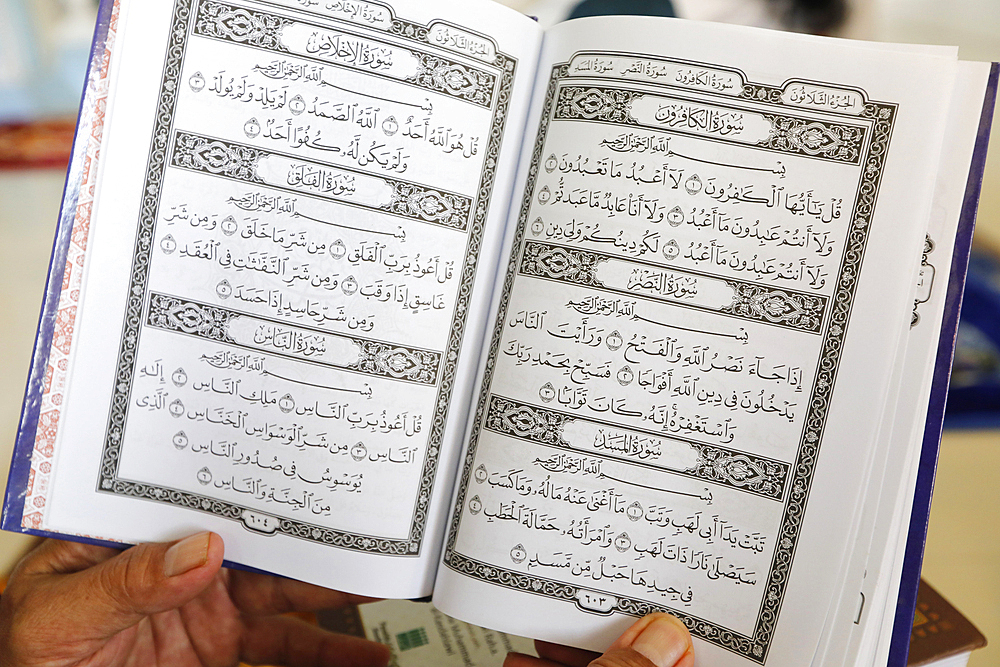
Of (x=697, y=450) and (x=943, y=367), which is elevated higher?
(x=943, y=367)

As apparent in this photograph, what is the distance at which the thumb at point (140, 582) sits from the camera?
2.01 ft

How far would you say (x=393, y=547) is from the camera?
Result: 640mm

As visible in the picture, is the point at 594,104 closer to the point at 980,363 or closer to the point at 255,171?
the point at 255,171

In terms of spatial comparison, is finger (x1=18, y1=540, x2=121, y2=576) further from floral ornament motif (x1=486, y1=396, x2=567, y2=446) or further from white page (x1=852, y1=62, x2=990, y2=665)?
white page (x1=852, y1=62, x2=990, y2=665)

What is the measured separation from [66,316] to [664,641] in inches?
24.7

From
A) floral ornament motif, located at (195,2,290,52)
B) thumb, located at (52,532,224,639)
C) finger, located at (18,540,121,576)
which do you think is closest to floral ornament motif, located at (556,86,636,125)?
floral ornament motif, located at (195,2,290,52)

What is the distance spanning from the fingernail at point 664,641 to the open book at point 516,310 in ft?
0.06

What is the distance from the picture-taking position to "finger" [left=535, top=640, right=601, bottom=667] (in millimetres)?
689

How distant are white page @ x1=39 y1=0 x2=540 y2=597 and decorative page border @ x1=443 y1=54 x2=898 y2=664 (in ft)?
0.23

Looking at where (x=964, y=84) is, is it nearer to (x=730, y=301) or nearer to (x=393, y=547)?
(x=730, y=301)

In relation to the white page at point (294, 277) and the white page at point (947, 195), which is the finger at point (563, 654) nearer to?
the white page at point (294, 277)

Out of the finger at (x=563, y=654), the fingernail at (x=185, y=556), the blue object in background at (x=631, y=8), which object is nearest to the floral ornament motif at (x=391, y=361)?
the fingernail at (x=185, y=556)

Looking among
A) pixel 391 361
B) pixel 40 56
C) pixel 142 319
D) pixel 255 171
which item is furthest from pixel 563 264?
pixel 40 56

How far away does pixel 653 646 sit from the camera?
57 centimetres
